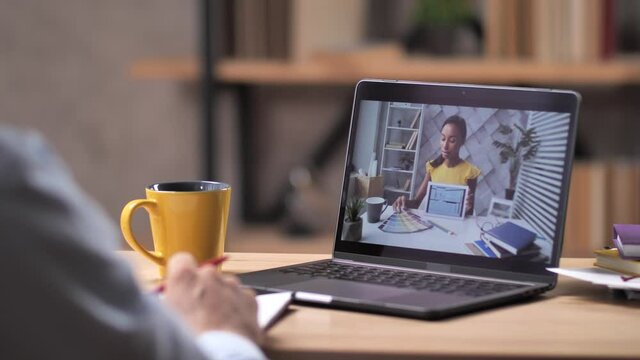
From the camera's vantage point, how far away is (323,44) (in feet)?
8.69

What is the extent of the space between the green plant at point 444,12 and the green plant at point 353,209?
1.60 m

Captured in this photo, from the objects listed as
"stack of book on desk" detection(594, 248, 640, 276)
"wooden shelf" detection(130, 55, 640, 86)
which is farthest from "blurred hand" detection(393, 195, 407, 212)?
"wooden shelf" detection(130, 55, 640, 86)

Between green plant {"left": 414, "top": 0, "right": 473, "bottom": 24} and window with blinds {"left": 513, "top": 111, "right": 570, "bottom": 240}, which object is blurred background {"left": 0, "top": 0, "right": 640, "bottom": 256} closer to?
green plant {"left": 414, "top": 0, "right": 473, "bottom": 24}

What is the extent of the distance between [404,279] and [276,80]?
162 centimetres

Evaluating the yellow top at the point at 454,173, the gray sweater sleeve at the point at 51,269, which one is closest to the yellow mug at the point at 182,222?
the yellow top at the point at 454,173

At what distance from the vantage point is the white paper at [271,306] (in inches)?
37.6

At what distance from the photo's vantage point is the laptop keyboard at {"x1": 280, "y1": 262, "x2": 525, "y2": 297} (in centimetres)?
107

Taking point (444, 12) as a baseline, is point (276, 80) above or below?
below

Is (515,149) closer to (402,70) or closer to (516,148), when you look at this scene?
(516,148)

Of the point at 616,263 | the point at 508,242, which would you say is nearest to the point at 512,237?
the point at 508,242

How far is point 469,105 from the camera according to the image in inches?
45.8

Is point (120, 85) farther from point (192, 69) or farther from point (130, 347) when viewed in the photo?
point (130, 347)

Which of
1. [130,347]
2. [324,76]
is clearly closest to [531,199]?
[130,347]

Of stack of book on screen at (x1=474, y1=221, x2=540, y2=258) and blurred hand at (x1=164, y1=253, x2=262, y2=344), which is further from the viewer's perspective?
stack of book on screen at (x1=474, y1=221, x2=540, y2=258)
